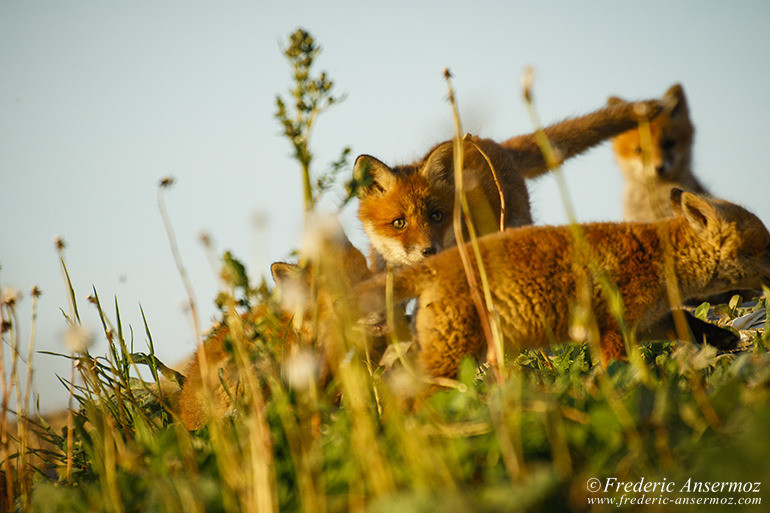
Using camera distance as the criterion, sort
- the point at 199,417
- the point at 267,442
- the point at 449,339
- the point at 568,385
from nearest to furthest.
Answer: the point at 267,442
the point at 568,385
the point at 449,339
the point at 199,417

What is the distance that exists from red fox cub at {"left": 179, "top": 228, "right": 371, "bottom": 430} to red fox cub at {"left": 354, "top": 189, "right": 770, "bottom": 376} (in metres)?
0.41

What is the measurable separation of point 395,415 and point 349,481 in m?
0.26

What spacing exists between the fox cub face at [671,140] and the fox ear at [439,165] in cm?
558

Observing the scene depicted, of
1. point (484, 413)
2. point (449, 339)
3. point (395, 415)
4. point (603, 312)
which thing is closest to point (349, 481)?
point (395, 415)

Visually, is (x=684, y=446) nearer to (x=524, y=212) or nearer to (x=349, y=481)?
(x=349, y=481)

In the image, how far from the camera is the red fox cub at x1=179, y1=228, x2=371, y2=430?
2078mm

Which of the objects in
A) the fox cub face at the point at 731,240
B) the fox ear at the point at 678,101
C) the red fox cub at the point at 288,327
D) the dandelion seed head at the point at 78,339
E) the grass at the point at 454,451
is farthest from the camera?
the fox ear at the point at 678,101

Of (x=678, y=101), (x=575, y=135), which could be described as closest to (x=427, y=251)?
(x=575, y=135)

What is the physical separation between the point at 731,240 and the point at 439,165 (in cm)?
297

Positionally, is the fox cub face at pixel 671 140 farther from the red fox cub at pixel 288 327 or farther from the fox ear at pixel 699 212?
the fox ear at pixel 699 212

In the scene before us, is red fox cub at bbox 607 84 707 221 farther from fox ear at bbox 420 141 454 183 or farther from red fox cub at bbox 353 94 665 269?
fox ear at bbox 420 141 454 183

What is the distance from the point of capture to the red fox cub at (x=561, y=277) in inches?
113

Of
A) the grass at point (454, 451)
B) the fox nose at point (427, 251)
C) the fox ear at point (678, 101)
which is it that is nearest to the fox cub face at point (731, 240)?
the grass at point (454, 451)

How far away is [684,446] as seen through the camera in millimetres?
1524
